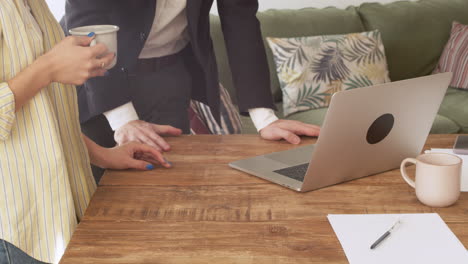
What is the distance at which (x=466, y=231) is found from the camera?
1002 mm

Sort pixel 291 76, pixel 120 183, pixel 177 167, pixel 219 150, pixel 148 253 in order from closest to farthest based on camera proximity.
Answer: pixel 148 253 → pixel 120 183 → pixel 177 167 → pixel 219 150 → pixel 291 76

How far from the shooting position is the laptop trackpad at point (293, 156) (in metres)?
1.37

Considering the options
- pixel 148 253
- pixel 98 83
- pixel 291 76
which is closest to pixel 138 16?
pixel 98 83

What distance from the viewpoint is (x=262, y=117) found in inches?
66.2

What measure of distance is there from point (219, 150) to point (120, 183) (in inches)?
12.1

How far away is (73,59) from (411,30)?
2743 mm

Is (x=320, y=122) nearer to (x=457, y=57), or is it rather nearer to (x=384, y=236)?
(x=457, y=57)

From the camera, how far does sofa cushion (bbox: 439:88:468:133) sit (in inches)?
119

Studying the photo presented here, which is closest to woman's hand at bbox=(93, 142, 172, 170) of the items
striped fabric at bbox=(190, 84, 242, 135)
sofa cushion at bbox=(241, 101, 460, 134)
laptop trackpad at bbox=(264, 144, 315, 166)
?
laptop trackpad at bbox=(264, 144, 315, 166)

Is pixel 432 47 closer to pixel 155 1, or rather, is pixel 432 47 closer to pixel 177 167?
pixel 155 1

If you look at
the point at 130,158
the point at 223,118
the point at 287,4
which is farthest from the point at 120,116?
the point at 287,4

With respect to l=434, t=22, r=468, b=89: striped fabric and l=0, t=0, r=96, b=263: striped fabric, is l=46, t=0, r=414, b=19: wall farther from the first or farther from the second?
l=0, t=0, r=96, b=263: striped fabric

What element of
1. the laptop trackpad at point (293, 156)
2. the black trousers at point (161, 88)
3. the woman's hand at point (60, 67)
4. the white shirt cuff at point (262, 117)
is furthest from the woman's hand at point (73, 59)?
the black trousers at point (161, 88)

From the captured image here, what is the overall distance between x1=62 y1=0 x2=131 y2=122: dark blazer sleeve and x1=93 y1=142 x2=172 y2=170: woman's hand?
1.15 feet
